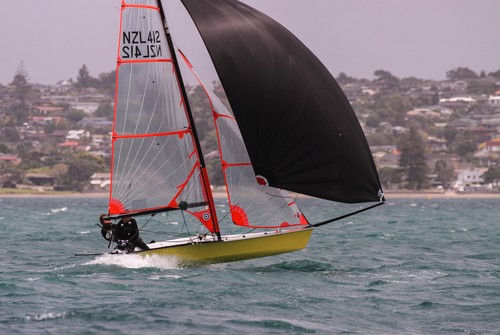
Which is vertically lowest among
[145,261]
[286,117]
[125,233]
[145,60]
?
[145,261]

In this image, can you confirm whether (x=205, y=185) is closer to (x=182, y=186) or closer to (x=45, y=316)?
(x=182, y=186)

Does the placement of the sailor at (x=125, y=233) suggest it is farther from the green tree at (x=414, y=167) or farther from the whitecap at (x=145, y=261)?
the green tree at (x=414, y=167)

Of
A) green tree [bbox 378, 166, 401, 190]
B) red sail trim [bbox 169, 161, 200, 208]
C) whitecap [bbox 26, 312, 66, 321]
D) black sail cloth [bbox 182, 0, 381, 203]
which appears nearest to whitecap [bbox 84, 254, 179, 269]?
red sail trim [bbox 169, 161, 200, 208]

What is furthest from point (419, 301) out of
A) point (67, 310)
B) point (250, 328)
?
point (67, 310)

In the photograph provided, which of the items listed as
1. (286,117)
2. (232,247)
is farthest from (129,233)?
(286,117)

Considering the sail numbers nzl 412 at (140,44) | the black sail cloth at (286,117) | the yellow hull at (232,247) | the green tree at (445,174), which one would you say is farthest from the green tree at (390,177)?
the sail numbers nzl 412 at (140,44)

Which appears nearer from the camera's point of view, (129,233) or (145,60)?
(145,60)

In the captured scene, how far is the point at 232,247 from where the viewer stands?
85.3 ft

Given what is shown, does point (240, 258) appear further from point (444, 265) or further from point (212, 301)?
point (444, 265)

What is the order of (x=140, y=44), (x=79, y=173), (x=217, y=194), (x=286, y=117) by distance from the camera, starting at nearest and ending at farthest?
(x=286, y=117) → (x=140, y=44) → (x=217, y=194) → (x=79, y=173)

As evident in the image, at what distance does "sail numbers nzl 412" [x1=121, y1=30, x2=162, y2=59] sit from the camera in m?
26.1

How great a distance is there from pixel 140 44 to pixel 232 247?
4.99 meters

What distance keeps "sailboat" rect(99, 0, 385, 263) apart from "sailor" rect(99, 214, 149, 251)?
0.22 meters

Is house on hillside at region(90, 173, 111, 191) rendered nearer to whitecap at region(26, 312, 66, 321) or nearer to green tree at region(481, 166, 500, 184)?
green tree at region(481, 166, 500, 184)
